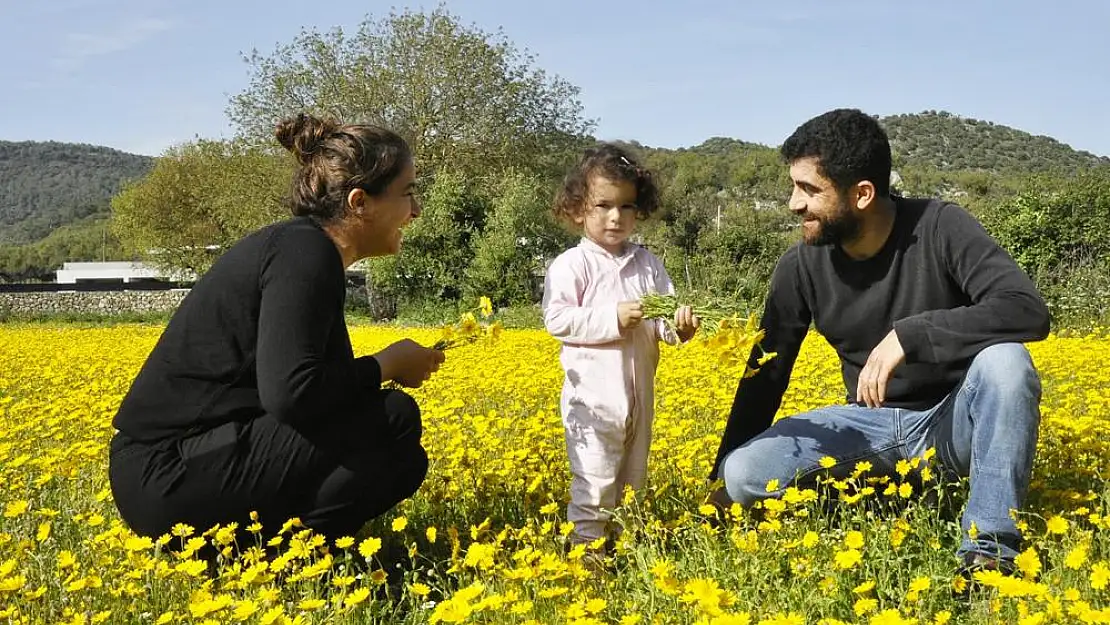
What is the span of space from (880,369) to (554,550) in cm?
108

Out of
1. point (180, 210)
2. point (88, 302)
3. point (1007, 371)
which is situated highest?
point (180, 210)

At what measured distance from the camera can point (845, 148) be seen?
304cm

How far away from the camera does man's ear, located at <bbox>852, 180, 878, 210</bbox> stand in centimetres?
309

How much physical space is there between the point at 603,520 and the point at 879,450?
3.09 feet

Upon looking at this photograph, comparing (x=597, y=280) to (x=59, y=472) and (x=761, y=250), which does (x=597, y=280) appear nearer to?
(x=59, y=472)

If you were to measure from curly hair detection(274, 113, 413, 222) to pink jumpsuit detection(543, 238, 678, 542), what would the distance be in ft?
2.47

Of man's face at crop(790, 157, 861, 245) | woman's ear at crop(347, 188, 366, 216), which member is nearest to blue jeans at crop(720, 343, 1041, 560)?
man's face at crop(790, 157, 861, 245)

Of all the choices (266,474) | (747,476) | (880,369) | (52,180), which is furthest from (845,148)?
(52,180)

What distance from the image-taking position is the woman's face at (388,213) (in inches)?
119

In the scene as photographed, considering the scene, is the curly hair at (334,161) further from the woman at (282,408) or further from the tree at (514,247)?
the tree at (514,247)

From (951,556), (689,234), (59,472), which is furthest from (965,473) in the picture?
(689,234)

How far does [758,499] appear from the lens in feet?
10.1

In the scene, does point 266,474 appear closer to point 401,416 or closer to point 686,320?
point 401,416

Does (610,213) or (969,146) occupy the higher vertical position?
(969,146)
